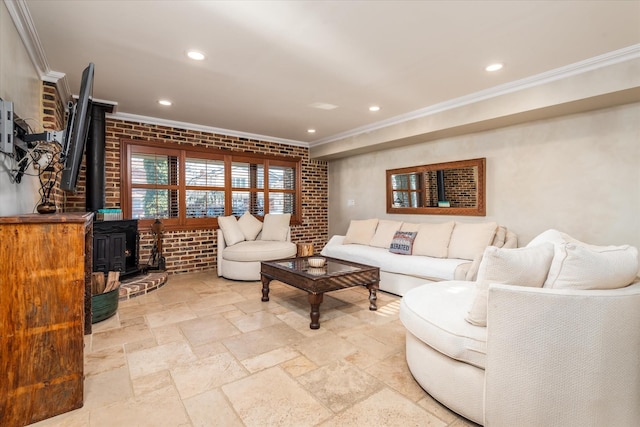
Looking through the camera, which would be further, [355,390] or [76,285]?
[355,390]

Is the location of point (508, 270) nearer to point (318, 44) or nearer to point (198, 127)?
point (318, 44)

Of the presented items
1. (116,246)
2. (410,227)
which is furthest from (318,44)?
(116,246)

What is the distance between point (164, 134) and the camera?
479cm

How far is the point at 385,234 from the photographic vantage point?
4664mm

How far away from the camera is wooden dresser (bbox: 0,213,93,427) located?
1.50m

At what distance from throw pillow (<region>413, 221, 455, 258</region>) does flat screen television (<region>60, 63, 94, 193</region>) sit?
3.59 metres

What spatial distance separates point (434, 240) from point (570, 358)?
2701mm

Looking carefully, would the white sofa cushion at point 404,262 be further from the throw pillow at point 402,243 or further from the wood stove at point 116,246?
the wood stove at point 116,246

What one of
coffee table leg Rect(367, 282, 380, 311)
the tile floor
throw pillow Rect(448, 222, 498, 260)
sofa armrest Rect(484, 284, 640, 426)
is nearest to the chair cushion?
the tile floor

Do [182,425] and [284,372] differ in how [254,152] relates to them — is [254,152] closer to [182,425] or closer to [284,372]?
[284,372]

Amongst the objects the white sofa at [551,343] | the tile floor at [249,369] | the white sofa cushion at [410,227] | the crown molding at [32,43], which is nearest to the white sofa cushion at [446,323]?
the white sofa at [551,343]

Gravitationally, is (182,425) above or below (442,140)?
below

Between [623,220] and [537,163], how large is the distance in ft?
3.20

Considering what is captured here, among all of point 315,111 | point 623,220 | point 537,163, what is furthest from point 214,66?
point 623,220
